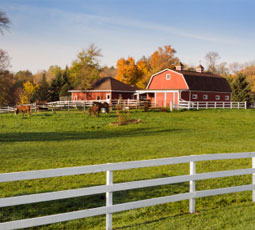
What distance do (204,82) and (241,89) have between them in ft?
49.0

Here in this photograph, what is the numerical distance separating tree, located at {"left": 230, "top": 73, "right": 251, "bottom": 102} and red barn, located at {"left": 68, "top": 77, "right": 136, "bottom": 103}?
2124 cm

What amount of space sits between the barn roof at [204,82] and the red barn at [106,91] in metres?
10.5

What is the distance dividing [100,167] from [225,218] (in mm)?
2616

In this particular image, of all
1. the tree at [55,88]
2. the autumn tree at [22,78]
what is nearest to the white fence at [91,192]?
the tree at [55,88]

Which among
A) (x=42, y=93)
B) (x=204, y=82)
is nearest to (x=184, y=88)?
(x=204, y=82)

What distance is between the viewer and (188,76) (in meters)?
51.1

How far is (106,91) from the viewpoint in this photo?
180 feet

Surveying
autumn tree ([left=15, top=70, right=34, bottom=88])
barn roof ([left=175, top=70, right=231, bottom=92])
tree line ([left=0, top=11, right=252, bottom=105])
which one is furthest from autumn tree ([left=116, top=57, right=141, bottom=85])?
autumn tree ([left=15, top=70, right=34, bottom=88])

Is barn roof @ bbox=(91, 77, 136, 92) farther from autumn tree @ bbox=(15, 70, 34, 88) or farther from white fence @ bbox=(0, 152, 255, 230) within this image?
white fence @ bbox=(0, 152, 255, 230)

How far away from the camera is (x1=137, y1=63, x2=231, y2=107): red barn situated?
160ft

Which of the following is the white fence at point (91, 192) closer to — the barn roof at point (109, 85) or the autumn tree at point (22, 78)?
the barn roof at point (109, 85)

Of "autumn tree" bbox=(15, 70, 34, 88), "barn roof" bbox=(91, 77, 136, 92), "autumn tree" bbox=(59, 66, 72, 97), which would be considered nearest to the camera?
"barn roof" bbox=(91, 77, 136, 92)

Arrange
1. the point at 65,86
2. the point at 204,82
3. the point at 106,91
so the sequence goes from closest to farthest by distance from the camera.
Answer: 1. the point at 204,82
2. the point at 106,91
3. the point at 65,86

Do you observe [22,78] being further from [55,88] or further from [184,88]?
[184,88]
